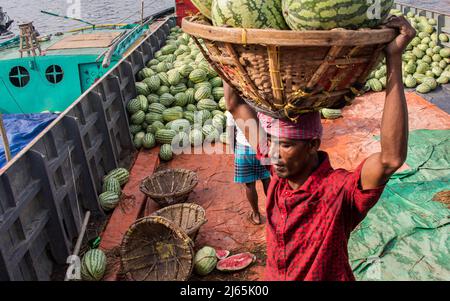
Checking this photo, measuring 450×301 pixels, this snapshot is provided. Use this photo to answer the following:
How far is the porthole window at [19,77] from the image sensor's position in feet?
30.8

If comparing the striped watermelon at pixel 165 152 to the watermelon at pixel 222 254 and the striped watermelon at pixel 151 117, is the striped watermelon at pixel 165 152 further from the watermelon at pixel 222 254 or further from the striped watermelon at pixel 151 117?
the watermelon at pixel 222 254

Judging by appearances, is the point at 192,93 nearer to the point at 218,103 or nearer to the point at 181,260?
the point at 218,103

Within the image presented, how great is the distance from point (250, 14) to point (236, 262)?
3.44 meters

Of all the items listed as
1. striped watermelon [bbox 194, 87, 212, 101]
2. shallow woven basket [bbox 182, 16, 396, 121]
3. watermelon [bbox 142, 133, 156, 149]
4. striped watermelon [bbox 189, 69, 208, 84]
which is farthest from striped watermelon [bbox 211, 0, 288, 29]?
striped watermelon [bbox 189, 69, 208, 84]

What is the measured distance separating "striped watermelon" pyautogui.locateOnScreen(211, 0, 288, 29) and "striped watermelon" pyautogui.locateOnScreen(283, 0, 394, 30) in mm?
152

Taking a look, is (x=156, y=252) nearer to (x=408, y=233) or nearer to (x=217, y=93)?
(x=408, y=233)


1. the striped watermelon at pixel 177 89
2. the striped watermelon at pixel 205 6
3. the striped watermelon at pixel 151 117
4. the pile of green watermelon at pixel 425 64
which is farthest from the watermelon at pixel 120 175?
the pile of green watermelon at pixel 425 64

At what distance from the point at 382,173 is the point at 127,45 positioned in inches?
398

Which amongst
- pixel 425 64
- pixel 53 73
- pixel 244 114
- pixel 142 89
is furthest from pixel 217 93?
pixel 244 114

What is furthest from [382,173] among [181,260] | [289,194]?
[181,260]

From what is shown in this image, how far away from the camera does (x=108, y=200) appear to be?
5.52 m

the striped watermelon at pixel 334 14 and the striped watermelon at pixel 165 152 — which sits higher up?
the striped watermelon at pixel 334 14

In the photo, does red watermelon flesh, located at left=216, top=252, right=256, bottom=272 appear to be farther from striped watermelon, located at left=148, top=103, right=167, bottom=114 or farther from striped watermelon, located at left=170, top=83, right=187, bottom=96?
striped watermelon, located at left=170, top=83, right=187, bottom=96

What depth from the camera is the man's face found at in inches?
83.6
